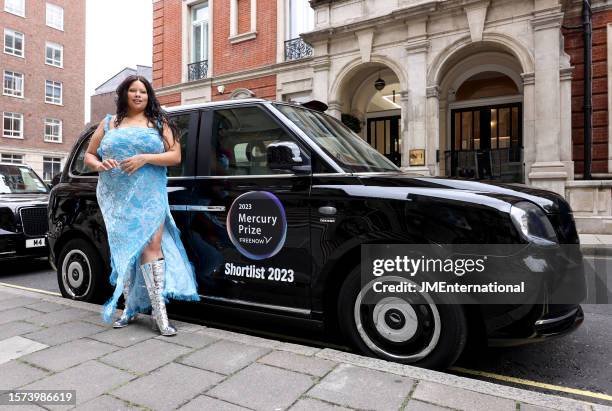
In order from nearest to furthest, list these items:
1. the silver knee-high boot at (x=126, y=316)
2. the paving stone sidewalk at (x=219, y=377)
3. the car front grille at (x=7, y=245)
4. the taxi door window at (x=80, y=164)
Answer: the paving stone sidewalk at (x=219, y=377) < the silver knee-high boot at (x=126, y=316) < the taxi door window at (x=80, y=164) < the car front grille at (x=7, y=245)

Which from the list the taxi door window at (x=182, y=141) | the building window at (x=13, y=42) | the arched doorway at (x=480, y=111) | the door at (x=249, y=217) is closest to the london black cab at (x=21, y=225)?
the taxi door window at (x=182, y=141)

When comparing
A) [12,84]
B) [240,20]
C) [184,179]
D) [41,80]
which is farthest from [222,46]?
[41,80]

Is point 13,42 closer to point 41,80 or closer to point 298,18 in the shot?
point 41,80

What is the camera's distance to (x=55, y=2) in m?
Answer: 41.3

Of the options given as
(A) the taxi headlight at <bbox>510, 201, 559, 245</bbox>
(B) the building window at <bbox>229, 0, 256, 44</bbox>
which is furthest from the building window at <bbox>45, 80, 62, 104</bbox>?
(A) the taxi headlight at <bbox>510, 201, 559, 245</bbox>

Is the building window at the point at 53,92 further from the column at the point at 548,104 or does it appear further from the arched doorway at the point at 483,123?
the column at the point at 548,104

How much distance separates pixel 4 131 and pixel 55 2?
45.4ft

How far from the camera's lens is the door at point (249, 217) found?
3239 mm

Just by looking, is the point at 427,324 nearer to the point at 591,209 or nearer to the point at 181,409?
the point at 181,409

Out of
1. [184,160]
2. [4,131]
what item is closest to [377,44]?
[184,160]

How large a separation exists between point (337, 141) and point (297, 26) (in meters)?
13.8

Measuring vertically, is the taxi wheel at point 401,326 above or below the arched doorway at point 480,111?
below

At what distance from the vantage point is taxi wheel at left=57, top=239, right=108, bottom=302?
436 cm

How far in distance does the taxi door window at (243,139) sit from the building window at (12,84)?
41738mm
